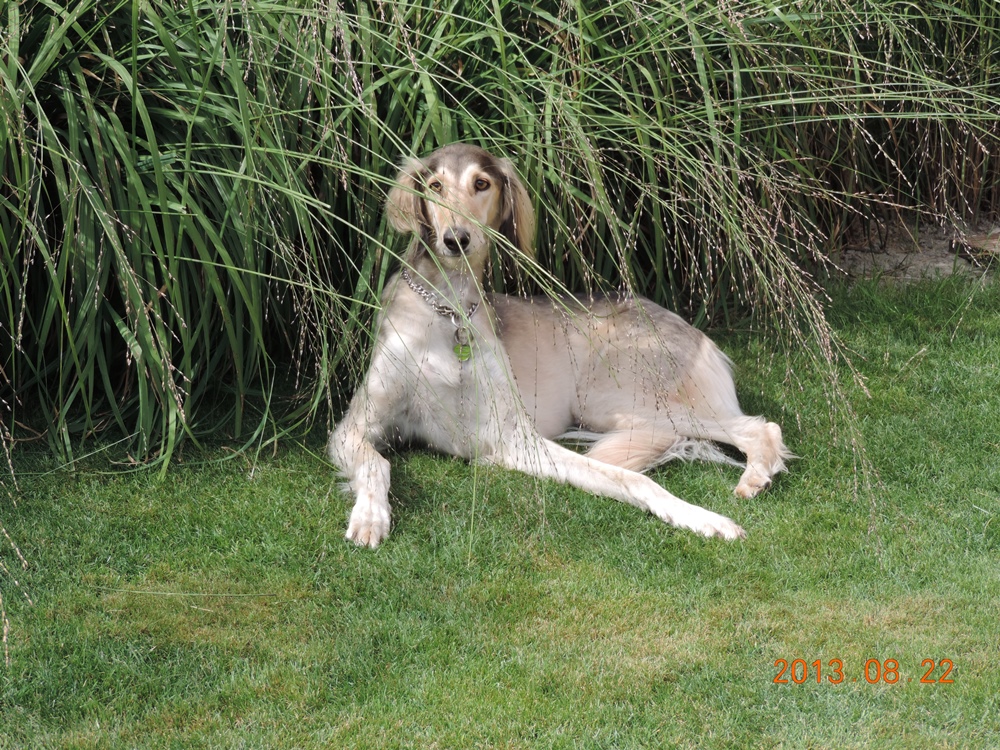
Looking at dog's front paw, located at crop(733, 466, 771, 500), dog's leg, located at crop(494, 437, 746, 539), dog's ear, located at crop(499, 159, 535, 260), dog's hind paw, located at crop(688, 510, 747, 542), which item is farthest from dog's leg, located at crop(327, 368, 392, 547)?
dog's front paw, located at crop(733, 466, 771, 500)

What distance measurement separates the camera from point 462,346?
4.32m

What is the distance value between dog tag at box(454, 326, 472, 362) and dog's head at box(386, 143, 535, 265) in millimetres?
278

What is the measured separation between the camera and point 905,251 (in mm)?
6180

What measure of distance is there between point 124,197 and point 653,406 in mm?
2058

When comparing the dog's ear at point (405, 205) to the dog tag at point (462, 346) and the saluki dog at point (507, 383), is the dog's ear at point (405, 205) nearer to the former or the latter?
the saluki dog at point (507, 383)

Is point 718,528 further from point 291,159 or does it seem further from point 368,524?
point 291,159

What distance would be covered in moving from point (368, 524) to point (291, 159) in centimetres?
129

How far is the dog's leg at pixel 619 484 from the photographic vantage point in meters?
3.77

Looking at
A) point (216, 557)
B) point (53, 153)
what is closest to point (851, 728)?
point (216, 557)

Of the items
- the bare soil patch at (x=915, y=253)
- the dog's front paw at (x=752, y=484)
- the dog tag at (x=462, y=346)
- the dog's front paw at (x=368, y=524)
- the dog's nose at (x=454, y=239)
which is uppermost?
the dog's nose at (x=454, y=239)
